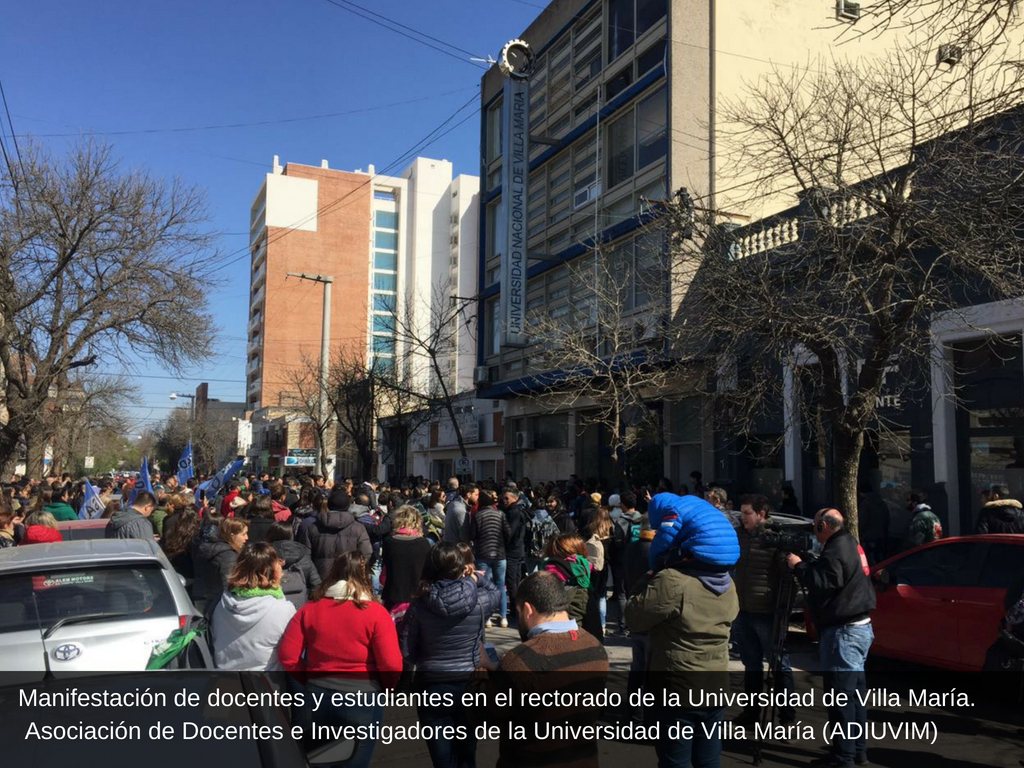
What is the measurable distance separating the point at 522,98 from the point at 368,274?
59974 mm

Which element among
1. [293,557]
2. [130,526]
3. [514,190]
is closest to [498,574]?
[293,557]

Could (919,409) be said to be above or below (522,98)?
below

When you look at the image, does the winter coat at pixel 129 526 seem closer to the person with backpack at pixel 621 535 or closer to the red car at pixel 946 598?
the person with backpack at pixel 621 535

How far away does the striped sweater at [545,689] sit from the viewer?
3168mm

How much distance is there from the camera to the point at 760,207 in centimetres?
1892

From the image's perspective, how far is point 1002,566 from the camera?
727cm

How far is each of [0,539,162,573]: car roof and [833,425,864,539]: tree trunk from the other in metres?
7.23

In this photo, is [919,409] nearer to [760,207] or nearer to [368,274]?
[760,207]

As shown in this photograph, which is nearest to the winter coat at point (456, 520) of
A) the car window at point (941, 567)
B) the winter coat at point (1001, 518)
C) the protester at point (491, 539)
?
the protester at point (491, 539)

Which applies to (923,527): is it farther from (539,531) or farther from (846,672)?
(846,672)

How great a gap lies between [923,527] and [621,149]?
13.6 metres

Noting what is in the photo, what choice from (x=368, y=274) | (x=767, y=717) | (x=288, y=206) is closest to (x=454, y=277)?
(x=368, y=274)

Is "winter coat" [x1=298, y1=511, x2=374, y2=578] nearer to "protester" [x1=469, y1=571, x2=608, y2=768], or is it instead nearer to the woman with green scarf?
the woman with green scarf

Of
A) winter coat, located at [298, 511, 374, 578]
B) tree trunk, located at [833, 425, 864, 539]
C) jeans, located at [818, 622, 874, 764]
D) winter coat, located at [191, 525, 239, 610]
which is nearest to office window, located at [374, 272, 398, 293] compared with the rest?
winter coat, located at [298, 511, 374, 578]
